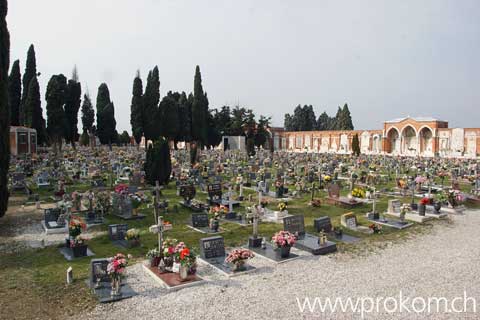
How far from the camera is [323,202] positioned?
736 inches

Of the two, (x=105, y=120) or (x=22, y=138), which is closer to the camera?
(x=22, y=138)

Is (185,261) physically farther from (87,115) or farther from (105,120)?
(87,115)

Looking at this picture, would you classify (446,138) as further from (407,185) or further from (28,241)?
(28,241)

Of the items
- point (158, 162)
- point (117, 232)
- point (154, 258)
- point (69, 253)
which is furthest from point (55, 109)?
point (154, 258)

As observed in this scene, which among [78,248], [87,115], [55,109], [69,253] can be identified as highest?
[87,115]

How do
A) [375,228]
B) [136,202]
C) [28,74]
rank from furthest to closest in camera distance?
[28,74] < [136,202] < [375,228]

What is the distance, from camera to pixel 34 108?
4469 centimetres

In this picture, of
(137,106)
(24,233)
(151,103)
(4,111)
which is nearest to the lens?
(24,233)

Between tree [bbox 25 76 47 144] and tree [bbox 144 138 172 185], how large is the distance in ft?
98.4

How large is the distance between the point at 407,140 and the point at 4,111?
6151cm

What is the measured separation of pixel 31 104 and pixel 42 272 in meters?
42.1

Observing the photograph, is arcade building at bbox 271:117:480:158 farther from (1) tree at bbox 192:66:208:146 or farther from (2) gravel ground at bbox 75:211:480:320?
(2) gravel ground at bbox 75:211:480:320

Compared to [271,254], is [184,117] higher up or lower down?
higher up

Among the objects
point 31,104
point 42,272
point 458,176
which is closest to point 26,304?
point 42,272
